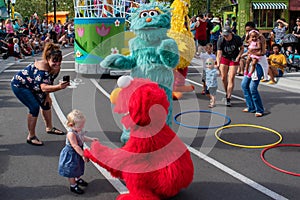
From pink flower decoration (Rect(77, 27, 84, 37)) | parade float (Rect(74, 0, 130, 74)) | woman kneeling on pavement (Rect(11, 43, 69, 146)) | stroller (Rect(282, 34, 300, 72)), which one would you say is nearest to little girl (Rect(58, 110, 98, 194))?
woman kneeling on pavement (Rect(11, 43, 69, 146))

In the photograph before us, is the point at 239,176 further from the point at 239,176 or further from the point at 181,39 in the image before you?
the point at 181,39

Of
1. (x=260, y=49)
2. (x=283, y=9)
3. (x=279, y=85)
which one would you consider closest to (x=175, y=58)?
(x=260, y=49)

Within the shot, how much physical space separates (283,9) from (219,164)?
23.9 m

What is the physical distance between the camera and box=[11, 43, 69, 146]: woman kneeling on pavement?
220 inches

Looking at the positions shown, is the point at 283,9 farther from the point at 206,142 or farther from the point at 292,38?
the point at 206,142

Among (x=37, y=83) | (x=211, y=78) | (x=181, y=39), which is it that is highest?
(x=181, y=39)

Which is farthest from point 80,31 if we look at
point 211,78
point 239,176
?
point 239,176

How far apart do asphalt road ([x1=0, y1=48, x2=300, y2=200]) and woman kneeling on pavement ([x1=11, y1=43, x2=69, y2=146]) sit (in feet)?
1.67

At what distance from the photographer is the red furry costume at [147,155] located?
386 centimetres

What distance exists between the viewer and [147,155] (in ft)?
12.9

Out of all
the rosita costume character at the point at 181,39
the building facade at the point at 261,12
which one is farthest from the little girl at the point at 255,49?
the building facade at the point at 261,12

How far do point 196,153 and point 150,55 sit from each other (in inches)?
65.9

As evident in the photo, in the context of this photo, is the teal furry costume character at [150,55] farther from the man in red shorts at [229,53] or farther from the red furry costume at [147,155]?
the man in red shorts at [229,53]

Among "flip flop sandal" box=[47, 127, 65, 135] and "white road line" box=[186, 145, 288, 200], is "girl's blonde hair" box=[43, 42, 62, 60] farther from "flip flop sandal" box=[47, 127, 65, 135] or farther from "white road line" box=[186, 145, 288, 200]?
"white road line" box=[186, 145, 288, 200]
